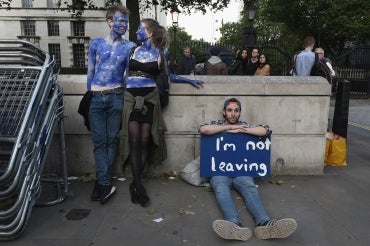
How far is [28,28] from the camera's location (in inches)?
2178

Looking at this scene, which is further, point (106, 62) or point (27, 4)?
point (27, 4)

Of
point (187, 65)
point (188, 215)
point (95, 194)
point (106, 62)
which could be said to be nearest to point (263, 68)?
point (187, 65)

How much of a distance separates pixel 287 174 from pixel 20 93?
3516 millimetres

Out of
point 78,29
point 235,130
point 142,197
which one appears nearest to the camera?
point 142,197

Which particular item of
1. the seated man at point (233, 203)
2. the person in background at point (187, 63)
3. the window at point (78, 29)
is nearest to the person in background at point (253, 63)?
the person in background at point (187, 63)

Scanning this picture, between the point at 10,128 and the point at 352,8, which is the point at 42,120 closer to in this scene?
the point at 10,128

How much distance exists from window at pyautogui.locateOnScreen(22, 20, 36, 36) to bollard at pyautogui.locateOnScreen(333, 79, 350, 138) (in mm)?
55767

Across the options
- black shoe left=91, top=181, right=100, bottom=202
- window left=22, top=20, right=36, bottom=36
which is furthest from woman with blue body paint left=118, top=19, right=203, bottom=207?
window left=22, top=20, right=36, bottom=36

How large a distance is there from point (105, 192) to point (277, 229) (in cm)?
193

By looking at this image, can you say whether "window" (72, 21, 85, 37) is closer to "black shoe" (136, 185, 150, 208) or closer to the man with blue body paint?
the man with blue body paint

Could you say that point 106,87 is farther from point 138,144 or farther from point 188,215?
point 188,215

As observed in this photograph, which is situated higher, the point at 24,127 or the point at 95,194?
the point at 24,127

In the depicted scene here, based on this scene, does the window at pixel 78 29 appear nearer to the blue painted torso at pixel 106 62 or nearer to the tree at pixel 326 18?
the tree at pixel 326 18

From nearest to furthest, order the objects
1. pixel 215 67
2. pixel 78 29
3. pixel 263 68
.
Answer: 1. pixel 263 68
2. pixel 215 67
3. pixel 78 29
